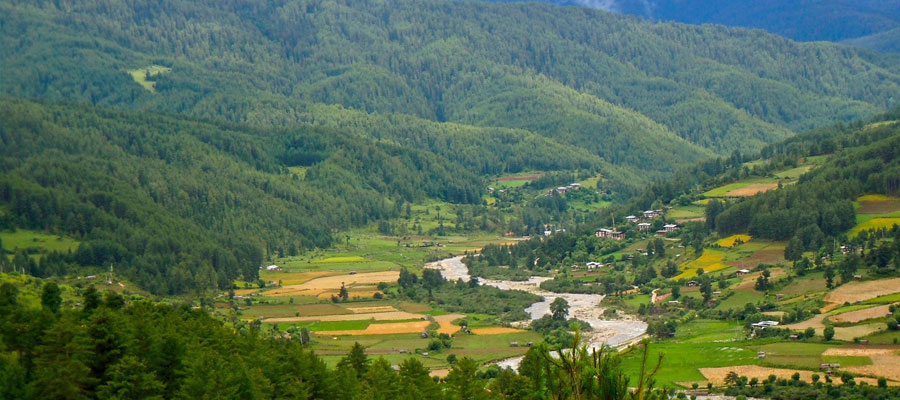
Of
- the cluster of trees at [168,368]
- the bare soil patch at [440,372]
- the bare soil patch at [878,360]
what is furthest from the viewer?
the bare soil patch at [440,372]

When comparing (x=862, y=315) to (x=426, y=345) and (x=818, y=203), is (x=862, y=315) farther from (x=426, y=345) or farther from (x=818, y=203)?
(x=818, y=203)

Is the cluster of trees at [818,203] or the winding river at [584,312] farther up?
the cluster of trees at [818,203]

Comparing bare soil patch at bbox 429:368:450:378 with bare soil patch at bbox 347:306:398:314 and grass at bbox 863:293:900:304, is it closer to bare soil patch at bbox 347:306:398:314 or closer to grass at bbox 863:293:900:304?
bare soil patch at bbox 347:306:398:314

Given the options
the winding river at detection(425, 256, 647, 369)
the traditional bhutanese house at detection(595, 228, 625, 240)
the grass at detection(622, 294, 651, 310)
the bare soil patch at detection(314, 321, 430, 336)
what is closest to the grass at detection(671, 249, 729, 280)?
the grass at detection(622, 294, 651, 310)

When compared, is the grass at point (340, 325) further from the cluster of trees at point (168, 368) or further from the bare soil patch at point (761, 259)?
the bare soil patch at point (761, 259)

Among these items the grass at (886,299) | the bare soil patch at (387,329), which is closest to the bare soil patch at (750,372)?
the grass at (886,299)

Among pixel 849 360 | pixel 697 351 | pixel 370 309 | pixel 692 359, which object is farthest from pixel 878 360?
pixel 370 309
